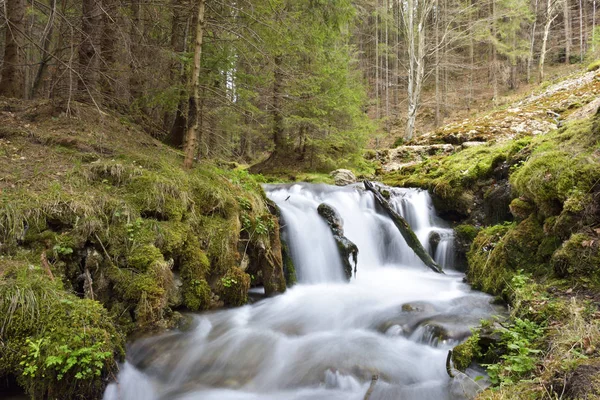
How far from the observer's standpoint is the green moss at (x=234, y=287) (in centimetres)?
500

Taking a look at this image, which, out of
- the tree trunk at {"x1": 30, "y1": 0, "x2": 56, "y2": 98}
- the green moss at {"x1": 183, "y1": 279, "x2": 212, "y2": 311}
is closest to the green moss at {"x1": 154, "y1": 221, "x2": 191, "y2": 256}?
the green moss at {"x1": 183, "y1": 279, "x2": 212, "y2": 311}

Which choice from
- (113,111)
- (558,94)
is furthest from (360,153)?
(113,111)

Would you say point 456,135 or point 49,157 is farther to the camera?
point 456,135

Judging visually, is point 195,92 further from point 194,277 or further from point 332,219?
point 332,219

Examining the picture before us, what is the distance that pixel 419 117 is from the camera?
28484mm

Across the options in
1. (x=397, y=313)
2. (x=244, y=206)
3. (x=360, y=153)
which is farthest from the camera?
(x=360, y=153)

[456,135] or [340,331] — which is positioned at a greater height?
[456,135]

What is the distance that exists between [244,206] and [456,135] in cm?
1065

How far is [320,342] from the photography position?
14.4ft

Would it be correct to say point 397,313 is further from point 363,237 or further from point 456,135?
point 456,135

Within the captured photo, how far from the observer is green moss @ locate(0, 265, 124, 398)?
8.58 feet

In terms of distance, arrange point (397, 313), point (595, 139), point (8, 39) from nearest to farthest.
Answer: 1. point (595, 139)
2. point (397, 313)
3. point (8, 39)

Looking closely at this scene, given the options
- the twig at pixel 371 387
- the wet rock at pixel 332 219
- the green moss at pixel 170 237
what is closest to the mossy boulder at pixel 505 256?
the twig at pixel 371 387

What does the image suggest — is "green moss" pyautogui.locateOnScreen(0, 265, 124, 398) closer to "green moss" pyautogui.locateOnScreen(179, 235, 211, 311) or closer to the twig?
"green moss" pyautogui.locateOnScreen(179, 235, 211, 311)
